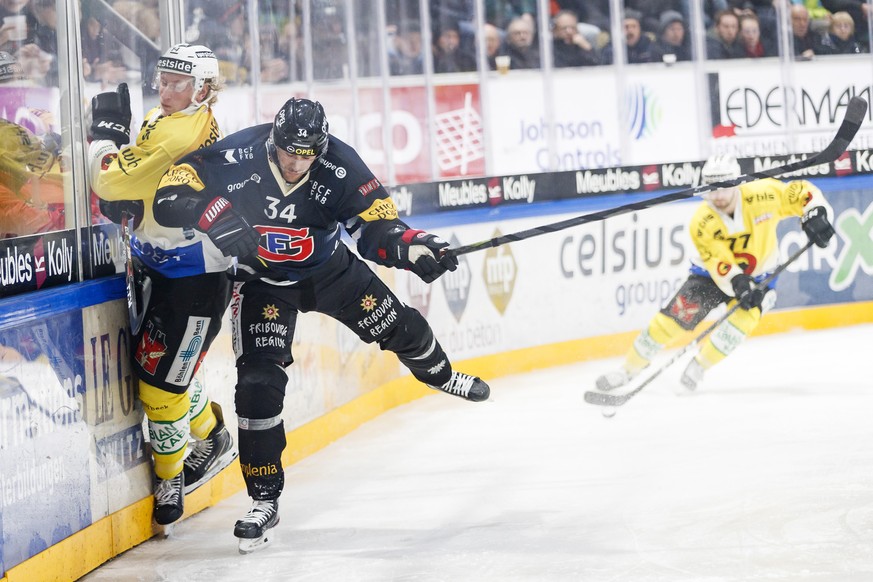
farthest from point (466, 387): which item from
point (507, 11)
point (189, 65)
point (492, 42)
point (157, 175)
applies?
point (507, 11)

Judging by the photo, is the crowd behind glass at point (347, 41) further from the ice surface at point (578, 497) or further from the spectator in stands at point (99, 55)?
the ice surface at point (578, 497)

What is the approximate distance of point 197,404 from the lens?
4.36 metres

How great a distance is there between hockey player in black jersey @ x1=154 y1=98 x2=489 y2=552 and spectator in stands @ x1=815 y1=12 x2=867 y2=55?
21.2ft

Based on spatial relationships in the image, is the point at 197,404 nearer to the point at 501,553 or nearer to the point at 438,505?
the point at 438,505

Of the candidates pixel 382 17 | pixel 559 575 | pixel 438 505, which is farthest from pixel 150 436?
pixel 382 17

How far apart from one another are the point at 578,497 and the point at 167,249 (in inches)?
62.8

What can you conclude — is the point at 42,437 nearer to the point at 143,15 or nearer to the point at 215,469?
the point at 215,469

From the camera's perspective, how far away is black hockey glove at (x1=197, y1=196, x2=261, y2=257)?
12.3ft

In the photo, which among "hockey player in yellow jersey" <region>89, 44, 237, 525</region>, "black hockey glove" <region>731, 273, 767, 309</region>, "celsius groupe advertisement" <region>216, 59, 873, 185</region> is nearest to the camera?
"hockey player in yellow jersey" <region>89, 44, 237, 525</region>

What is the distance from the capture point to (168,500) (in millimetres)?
4160

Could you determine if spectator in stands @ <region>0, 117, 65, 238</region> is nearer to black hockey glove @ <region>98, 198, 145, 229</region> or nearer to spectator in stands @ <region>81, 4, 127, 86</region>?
black hockey glove @ <region>98, 198, 145, 229</region>

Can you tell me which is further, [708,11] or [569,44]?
[708,11]

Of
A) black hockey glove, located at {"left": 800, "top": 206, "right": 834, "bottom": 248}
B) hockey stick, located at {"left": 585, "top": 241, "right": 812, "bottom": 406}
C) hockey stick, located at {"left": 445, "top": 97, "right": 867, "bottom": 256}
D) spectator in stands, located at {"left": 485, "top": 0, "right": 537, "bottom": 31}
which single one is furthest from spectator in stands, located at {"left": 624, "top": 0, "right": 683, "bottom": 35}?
hockey stick, located at {"left": 445, "top": 97, "right": 867, "bottom": 256}

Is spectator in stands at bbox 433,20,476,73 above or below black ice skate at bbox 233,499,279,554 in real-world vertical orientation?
above
